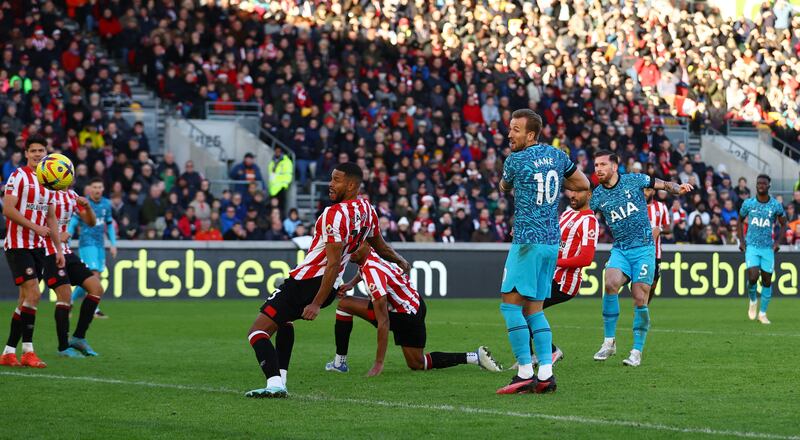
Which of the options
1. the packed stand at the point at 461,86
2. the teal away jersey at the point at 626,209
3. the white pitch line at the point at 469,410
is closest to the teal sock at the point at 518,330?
the white pitch line at the point at 469,410

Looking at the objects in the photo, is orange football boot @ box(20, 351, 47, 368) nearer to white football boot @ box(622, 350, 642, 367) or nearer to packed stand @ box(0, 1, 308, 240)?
white football boot @ box(622, 350, 642, 367)

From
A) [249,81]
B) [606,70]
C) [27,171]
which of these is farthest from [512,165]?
[606,70]

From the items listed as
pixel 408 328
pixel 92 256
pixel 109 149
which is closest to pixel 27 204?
pixel 408 328

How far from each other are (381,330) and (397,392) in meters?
1.41

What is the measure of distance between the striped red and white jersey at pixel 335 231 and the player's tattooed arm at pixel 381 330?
1.45 m

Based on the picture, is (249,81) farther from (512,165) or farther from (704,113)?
(512,165)

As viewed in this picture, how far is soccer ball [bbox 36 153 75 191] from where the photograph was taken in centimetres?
1245

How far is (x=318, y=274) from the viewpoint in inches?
398

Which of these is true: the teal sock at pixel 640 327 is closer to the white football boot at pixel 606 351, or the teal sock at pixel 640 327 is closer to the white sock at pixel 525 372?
the white football boot at pixel 606 351

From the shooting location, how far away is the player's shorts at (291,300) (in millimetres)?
9977

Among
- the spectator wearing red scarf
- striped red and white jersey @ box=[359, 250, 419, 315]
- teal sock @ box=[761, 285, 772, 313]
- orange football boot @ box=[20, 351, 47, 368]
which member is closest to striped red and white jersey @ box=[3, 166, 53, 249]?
orange football boot @ box=[20, 351, 47, 368]

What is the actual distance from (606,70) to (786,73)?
6.62 metres

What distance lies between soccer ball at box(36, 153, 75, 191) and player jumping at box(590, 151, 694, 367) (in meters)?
5.15

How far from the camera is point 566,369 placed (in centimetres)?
1214
